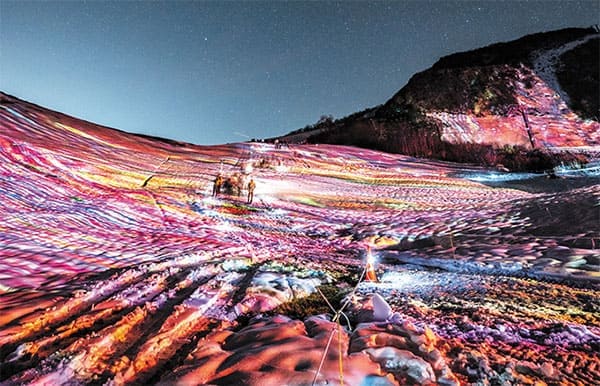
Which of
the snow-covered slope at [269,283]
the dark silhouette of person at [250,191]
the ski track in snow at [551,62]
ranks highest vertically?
the ski track in snow at [551,62]

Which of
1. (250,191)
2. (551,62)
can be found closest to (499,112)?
(551,62)

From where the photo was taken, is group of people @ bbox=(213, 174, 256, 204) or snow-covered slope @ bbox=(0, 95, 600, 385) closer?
snow-covered slope @ bbox=(0, 95, 600, 385)

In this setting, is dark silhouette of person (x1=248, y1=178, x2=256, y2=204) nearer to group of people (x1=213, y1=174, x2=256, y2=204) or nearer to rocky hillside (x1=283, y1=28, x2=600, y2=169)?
group of people (x1=213, y1=174, x2=256, y2=204)

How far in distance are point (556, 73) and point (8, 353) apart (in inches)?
412

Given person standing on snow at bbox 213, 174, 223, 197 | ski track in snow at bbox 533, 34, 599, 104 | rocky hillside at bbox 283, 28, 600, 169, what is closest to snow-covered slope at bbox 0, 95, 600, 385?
person standing on snow at bbox 213, 174, 223, 197

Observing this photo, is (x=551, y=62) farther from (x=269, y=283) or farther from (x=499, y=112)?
(x=269, y=283)

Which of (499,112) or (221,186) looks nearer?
(221,186)

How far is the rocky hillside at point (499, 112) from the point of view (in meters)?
5.80

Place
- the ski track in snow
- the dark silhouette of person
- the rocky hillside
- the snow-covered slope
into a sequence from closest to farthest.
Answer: the snow-covered slope < the dark silhouette of person < the rocky hillside < the ski track in snow

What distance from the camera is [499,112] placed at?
7.11m

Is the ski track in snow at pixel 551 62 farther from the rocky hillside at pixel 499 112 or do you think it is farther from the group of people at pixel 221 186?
the group of people at pixel 221 186

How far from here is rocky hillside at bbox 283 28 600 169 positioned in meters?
5.80

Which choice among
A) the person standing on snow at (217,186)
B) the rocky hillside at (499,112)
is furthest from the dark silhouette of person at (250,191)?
the rocky hillside at (499,112)

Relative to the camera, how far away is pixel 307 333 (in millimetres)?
750
